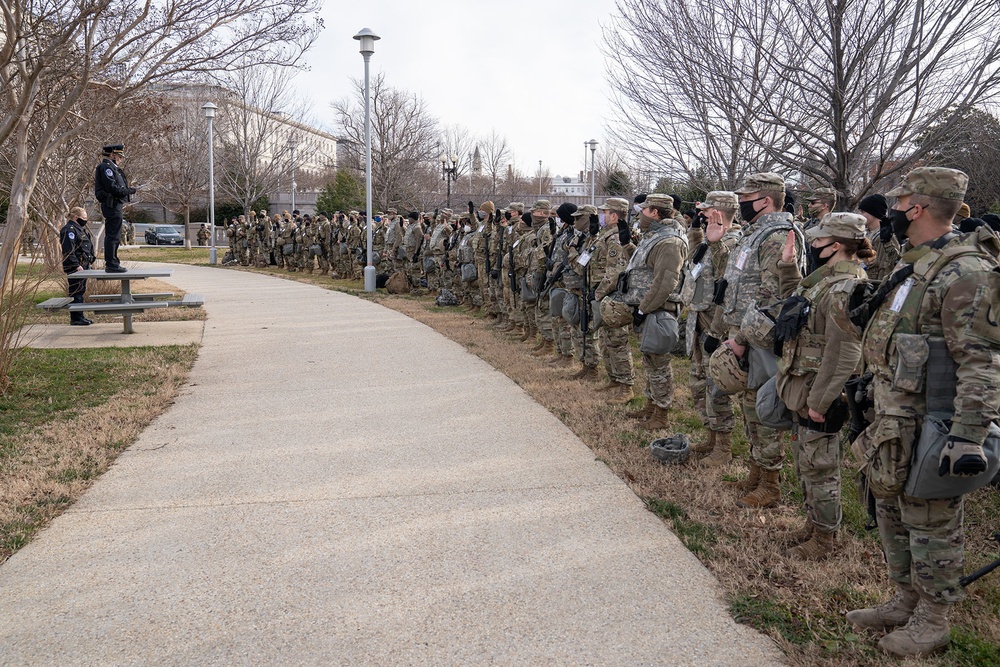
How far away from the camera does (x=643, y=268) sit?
6832 mm

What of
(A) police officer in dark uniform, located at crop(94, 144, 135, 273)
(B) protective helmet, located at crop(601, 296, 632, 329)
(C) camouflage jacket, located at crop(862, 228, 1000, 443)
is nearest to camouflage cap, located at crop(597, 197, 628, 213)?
(B) protective helmet, located at crop(601, 296, 632, 329)

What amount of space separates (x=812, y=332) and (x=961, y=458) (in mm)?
1242

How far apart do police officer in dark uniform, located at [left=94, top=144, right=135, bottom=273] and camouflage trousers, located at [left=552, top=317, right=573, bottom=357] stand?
611 centimetres

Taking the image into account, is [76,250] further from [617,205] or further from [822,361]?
[822,361]

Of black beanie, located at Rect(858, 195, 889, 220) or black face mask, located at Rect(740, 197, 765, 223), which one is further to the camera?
black beanie, located at Rect(858, 195, 889, 220)

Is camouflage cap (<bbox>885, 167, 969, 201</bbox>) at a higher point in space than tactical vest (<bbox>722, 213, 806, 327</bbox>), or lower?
higher

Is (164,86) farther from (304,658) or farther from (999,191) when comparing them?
(999,191)

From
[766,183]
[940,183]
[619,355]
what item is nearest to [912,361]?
[940,183]

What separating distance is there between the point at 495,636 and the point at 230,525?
1.96m

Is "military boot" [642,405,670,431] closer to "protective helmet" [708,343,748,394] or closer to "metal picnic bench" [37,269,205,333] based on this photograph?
"protective helmet" [708,343,748,394]

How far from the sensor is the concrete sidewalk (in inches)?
129

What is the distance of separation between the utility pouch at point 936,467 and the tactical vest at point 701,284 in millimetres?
2964

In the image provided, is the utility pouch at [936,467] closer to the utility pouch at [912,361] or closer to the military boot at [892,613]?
the utility pouch at [912,361]

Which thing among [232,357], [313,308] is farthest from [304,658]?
[313,308]
